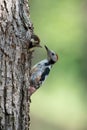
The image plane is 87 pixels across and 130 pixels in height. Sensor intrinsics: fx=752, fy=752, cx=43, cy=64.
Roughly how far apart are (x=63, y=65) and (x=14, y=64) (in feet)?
46.1

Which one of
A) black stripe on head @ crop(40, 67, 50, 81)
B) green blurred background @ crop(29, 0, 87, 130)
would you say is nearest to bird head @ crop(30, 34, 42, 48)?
black stripe on head @ crop(40, 67, 50, 81)

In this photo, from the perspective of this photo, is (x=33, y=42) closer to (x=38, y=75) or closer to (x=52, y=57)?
(x=38, y=75)

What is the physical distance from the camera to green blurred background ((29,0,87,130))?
19.4 m

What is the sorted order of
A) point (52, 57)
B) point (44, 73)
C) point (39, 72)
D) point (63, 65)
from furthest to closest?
point (63, 65) < point (52, 57) < point (44, 73) < point (39, 72)

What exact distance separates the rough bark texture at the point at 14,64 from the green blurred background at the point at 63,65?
13.2 m

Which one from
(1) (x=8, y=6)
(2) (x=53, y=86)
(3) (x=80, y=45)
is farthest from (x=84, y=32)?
(1) (x=8, y=6)

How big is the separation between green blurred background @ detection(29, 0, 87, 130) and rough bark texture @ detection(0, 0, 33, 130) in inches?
518

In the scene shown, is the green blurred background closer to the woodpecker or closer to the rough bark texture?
the woodpecker

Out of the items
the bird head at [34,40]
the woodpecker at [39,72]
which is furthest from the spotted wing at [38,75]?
the bird head at [34,40]

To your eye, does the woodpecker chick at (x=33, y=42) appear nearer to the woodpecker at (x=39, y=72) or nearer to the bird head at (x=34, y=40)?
the bird head at (x=34, y=40)

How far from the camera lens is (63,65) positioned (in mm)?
19719

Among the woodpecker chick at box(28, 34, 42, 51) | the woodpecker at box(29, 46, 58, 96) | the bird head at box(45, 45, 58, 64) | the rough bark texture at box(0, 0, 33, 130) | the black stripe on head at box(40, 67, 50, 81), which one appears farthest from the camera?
the bird head at box(45, 45, 58, 64)

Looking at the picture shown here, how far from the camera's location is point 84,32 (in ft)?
67.2

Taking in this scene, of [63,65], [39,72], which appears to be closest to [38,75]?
[39,72]
